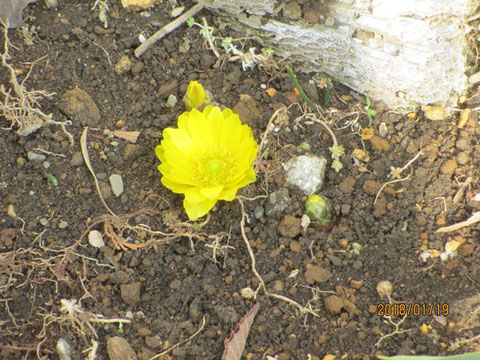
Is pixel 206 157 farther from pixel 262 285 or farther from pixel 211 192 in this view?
pixel 262 285

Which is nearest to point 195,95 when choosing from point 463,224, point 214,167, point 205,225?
point 214,167

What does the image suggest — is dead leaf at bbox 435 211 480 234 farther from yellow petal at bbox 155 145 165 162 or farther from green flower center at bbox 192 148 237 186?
yellow petal at bbox 155 145 165 162

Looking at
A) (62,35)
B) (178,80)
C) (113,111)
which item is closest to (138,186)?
(113,111)

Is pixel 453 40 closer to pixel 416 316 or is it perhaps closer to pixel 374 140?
pixel 374 140

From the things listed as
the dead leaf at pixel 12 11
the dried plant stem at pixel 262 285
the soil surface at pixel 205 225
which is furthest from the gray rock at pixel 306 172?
the dead leaf at pixel 12 11

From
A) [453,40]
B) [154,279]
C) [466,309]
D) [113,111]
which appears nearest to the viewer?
[466,309]

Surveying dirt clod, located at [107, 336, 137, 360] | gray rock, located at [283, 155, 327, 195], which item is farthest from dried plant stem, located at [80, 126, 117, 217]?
gray rock, located at [283, 155, 327, 195]

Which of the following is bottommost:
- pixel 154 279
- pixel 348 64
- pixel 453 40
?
Result: pixel 154 279

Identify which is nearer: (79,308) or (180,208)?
(79,308)
